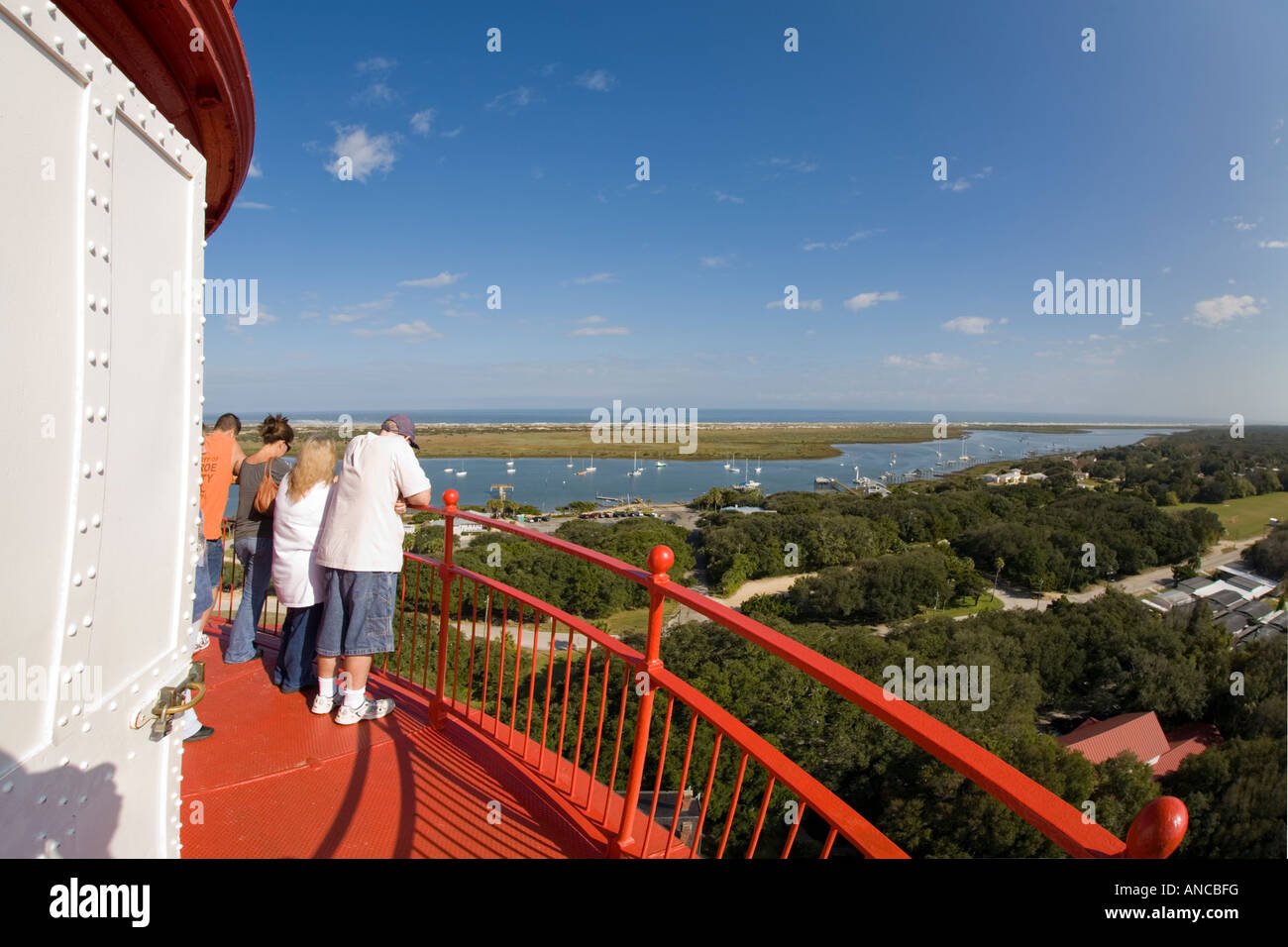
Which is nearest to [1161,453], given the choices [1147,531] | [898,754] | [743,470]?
[1147,531]

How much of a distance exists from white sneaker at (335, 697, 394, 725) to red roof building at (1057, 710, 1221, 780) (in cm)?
2264

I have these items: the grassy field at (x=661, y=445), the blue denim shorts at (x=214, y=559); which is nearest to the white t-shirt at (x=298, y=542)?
the blue denim shorts at (x=214, y=559)

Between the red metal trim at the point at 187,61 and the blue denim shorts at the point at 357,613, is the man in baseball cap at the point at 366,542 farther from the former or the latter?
the red metal trim at the point at 187,61

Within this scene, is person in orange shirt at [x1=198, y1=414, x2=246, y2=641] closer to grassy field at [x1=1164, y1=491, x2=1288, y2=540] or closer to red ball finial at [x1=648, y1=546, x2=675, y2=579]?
red ball finial at [x1=648, y1=546, x2=675, y2=579]

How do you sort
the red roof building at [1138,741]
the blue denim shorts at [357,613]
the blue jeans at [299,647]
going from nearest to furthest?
the blue denim shorts at [357,613] → the blue jeans at [299,647] → the red roof building at [1138,741]

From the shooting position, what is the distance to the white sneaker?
3473 mm

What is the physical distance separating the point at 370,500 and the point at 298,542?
2.33 feet

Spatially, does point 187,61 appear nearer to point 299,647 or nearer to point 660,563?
point 660,563

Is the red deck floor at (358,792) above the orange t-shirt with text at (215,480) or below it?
below

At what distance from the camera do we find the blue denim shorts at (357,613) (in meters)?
3.25

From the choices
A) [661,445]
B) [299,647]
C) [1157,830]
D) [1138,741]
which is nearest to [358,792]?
[299,647]

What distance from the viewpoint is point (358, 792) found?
2.88 meters

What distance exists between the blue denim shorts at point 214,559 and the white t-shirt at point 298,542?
79 centimetres

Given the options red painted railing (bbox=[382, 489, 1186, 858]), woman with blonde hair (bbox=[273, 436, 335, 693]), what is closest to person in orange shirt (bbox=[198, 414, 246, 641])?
woman with blonde hair (bbox=[273, 436, 335, 693])
